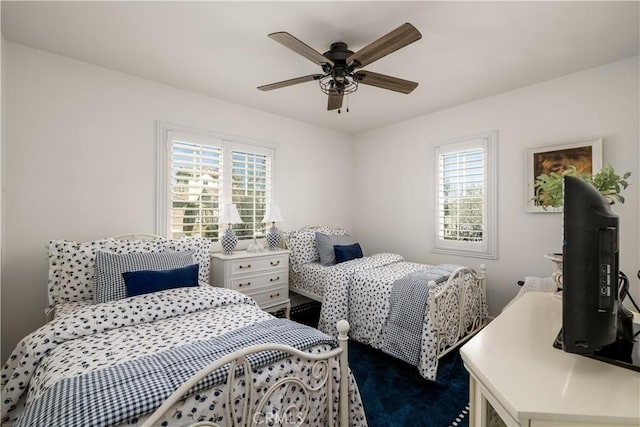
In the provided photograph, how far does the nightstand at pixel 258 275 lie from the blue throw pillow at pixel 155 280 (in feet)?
2.23

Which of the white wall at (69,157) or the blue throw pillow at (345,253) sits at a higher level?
the white wall at (69,157)

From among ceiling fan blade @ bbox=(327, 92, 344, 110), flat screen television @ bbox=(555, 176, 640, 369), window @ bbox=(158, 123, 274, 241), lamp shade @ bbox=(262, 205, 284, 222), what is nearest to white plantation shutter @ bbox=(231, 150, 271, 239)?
window @ bbox=(158, 123, 274, 241)

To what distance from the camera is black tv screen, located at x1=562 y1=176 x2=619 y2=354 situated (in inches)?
30.0

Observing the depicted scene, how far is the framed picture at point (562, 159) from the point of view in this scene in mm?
2592

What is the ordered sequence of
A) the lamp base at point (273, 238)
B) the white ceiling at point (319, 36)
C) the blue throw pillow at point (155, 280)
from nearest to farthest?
the white ceiling at point (319, 36)
the blue throw pillow at point (155, 280)
the lamp base at point (273, 238)

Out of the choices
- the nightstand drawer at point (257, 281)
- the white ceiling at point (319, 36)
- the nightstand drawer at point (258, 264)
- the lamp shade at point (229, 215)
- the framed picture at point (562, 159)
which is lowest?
the nightstand drawer at point (257, 281)

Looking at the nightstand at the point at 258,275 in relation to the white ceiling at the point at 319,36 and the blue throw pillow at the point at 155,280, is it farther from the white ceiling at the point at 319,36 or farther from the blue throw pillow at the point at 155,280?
the white ceiling at the point at 319,36

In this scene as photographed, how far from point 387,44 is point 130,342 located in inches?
88.0

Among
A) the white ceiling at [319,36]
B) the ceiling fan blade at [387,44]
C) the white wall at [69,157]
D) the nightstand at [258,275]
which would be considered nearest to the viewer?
the ceiling fan blade at [387,44]

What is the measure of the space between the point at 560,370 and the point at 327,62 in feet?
6.51

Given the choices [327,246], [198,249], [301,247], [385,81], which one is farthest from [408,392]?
[385,81]

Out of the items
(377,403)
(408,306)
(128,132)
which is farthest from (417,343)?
(128,132)

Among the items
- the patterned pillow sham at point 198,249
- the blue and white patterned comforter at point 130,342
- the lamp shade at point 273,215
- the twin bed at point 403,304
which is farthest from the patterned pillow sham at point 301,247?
the blue and white patterned comforter at point 130,342

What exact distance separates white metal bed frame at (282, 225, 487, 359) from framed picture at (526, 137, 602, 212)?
3.19 feet
